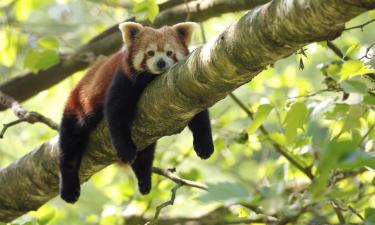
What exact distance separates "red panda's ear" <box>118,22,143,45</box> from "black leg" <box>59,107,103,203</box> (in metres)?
0.57

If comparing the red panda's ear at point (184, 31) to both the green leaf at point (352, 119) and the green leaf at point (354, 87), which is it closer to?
the green leaf at point (352, 119)

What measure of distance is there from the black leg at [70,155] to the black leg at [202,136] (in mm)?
645

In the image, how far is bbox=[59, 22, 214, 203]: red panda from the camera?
3.02m

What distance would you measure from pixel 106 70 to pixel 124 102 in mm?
660

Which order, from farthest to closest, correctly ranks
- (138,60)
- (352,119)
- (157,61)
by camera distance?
(138,60), (157,61), (352,119)

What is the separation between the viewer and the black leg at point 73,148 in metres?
3.39

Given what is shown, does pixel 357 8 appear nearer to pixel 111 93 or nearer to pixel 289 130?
pixel 289 130

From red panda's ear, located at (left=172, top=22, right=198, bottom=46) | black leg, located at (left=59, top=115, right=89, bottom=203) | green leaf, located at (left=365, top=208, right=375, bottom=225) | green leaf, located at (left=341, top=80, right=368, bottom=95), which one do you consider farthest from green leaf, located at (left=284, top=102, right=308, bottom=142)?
red panda's ear, located at (left=172, top=22, right=198, bottom=46)

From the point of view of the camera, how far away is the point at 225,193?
140 centimetres

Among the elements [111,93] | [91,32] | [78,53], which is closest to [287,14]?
[111,93]

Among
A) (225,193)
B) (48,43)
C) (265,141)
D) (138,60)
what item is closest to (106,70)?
(138,60)

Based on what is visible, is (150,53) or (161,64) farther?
(150,53)

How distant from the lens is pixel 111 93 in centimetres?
323

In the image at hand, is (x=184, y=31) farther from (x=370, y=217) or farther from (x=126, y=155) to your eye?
(x=370, y=217)
